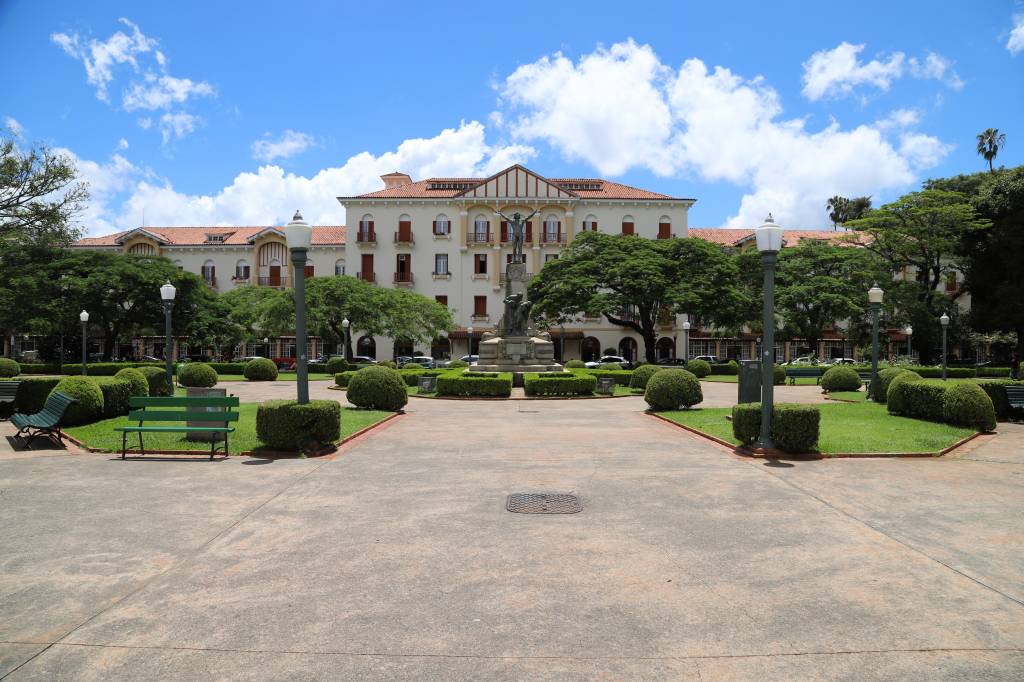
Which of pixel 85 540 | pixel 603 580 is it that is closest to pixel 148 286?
pixel 85 540

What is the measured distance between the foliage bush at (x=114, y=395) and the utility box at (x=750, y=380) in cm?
1360

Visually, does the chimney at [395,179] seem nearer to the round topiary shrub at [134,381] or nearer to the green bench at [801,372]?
the green bench at [801,372]

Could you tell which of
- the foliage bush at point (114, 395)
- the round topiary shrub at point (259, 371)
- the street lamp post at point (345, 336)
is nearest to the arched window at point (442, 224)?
the street lamp post at point (345, 336)

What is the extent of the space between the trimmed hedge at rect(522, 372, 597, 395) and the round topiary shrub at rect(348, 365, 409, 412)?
6165 mm

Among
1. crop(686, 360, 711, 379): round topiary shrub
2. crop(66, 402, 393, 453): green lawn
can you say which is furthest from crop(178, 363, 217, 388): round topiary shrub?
crop(686, 360, 711, 379): round topiary shrub

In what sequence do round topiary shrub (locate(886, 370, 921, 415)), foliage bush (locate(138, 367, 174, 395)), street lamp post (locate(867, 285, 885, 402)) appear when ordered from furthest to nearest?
street lamp post (locate(867, 285, 885, 402)) < foliage bush (locate(138, 367, 174, 395)) < round topiary shrub (locate(886, 370, 921, 415))

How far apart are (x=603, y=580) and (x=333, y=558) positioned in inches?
88.3

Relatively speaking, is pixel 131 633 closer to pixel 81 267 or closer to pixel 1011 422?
pixel 1011 422

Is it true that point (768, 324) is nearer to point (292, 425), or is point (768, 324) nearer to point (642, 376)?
point (292, 425)

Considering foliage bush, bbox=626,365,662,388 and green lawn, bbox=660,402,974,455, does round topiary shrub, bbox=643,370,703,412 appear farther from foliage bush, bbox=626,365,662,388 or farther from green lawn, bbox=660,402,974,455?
foliage bush, bbox=626,365,662,388

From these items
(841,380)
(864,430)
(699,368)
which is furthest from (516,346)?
(864,430)

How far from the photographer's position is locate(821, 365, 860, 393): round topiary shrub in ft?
84.3

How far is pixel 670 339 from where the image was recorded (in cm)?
5856

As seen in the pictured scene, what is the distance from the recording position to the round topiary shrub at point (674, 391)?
1783 centimetres
